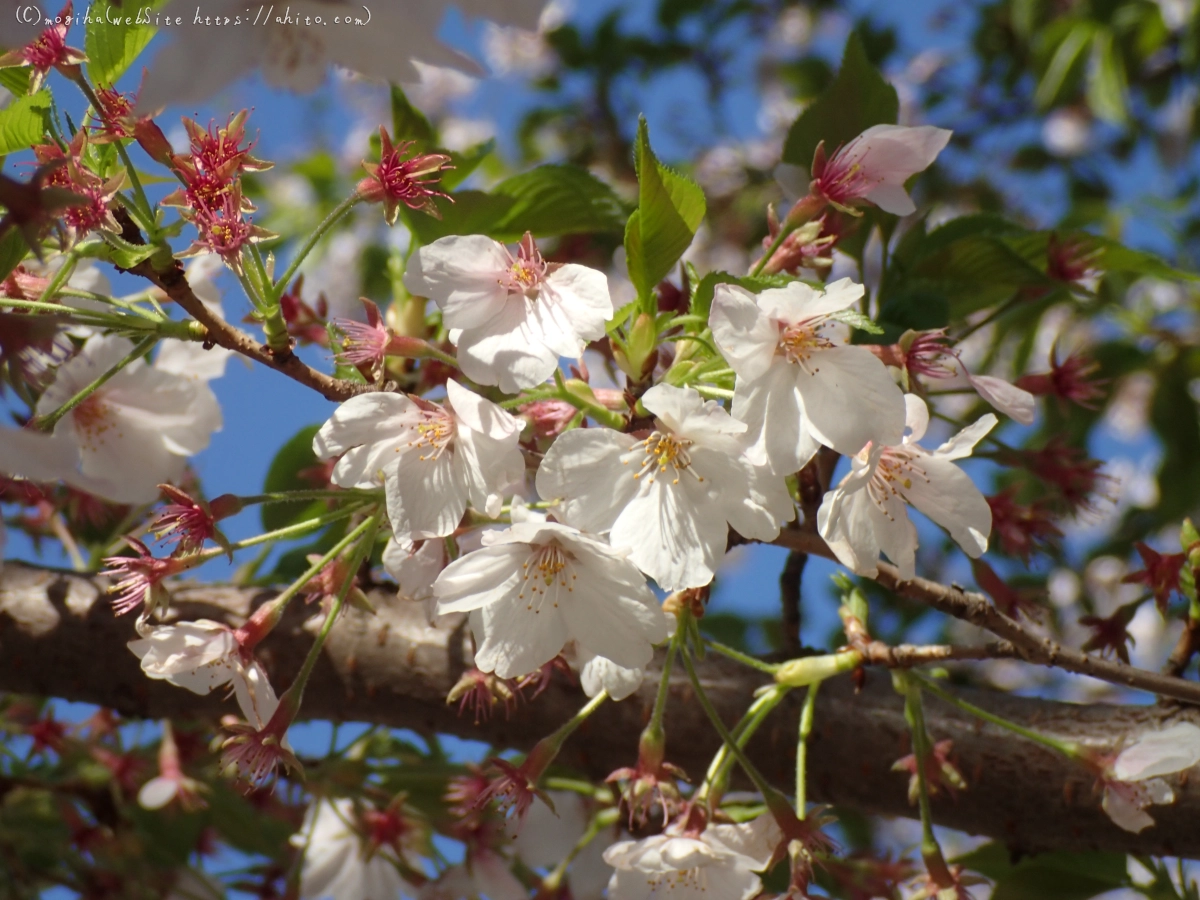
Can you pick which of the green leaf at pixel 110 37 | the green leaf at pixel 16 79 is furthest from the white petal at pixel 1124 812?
the green leaf at pixel 16 79

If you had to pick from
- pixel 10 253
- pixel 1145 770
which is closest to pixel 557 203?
pixel 10 253

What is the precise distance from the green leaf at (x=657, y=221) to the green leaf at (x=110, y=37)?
57cm

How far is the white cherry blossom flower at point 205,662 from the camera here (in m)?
1.23

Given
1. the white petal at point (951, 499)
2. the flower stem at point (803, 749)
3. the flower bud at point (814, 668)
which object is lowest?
the flower stem at point (803, 749)

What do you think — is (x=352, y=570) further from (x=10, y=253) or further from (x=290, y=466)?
(x=290, y=466)

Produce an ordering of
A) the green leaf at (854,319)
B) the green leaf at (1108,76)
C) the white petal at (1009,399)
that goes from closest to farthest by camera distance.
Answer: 1. the green leaf at (854,319)
2. the white petal at (1009,399)
3. the green leaf at (1108,76)

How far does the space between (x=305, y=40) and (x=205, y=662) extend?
71 centimetres

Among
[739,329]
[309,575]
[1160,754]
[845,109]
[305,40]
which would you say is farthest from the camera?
[845,109]

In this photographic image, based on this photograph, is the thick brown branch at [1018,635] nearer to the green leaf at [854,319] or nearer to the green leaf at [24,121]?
the green leaf at [854,319]

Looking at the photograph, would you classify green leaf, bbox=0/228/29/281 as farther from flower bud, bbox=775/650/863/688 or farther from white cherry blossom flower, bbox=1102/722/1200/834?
white cherry blossom flower, bbox=1102/722/1200/834

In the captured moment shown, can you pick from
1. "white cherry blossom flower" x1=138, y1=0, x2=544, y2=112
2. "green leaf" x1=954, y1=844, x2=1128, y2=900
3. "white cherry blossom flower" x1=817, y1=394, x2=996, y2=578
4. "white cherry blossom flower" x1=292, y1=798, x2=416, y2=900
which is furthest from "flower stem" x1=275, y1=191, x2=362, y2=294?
"green leaf" x1=954, y1=844, x2=1128, y2=900

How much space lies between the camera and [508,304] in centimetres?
122

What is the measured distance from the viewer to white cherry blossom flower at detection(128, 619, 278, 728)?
4.03ft

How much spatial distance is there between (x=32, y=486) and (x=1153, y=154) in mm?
4506
